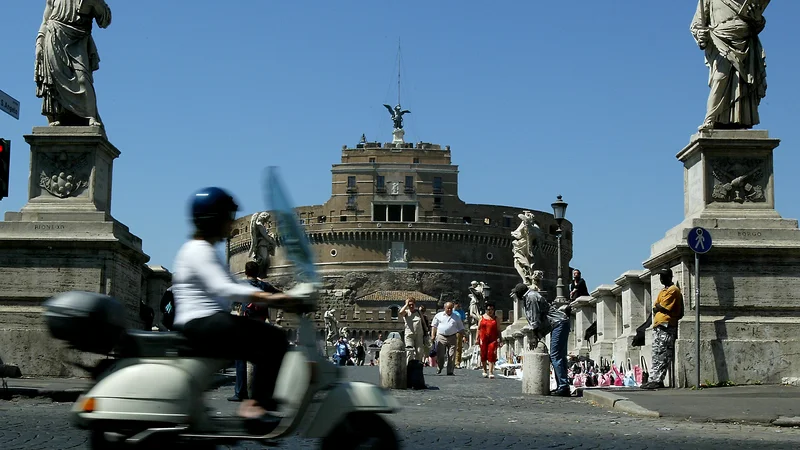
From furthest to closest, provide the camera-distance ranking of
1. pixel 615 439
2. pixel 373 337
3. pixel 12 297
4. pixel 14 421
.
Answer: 1. pixel 373 337
2. pixel 12 297
3. pixel 14 421
4. pixel 615 439

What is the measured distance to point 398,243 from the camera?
4641 inches

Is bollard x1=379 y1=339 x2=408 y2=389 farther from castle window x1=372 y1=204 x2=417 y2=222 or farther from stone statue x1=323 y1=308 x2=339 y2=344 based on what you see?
castle window x1=372 y1=204 x2=417 y2=222

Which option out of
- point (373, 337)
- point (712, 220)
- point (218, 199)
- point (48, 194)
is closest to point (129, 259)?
point (48, 194)

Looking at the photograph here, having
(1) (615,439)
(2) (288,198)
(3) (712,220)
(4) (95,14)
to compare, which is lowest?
(1) (615,439)

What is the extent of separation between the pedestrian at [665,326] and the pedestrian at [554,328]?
1.43m

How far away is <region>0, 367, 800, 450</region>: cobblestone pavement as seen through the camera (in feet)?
26.6

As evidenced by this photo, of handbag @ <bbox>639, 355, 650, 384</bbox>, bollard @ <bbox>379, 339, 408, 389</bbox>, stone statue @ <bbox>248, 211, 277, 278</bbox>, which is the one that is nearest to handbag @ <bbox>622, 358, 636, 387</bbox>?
handbag @ <bbox>639, 355, 650, 384</bbox>

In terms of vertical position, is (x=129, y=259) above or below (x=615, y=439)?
above

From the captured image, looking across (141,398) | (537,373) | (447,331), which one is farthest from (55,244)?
(141,398)

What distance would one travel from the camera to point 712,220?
551 inches

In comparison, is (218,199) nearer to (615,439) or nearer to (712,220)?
(615,439)

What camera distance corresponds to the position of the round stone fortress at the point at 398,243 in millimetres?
117000

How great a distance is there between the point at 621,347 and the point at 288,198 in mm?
12391

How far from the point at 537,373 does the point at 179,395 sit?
10546 millimetres
